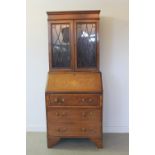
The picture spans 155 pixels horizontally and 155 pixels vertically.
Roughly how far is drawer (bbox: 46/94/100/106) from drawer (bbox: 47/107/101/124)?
9cm

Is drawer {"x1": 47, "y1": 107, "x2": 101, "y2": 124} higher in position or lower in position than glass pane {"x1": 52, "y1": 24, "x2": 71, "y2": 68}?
lower

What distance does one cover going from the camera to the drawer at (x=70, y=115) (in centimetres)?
347

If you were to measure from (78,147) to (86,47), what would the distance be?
5.00ft

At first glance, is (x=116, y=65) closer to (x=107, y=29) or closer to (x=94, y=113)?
(x=107, y=29)

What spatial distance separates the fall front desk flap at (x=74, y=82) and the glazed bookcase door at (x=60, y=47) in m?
0.13

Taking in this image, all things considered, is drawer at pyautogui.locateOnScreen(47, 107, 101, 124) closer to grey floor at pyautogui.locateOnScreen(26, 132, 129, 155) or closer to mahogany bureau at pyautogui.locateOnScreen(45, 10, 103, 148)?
mahogany bureau at pyautogui.locateOnScreen(45, 10, 103, 148)

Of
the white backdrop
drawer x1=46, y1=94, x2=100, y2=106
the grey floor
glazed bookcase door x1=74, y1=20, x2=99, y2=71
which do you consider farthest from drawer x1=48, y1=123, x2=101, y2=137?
glazed bookcase door x1=74, y1=20, x2=99, y2=71

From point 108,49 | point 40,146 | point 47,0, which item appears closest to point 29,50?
point 47,0

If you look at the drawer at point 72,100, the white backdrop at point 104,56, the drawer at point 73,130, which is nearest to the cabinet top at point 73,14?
the white backdrop at point 104,56

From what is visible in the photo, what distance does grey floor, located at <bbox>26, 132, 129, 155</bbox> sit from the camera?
336 centimetres

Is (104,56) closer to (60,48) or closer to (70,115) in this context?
(60,48)

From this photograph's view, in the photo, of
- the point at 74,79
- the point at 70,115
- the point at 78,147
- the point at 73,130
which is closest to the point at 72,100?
the point at 70,115
